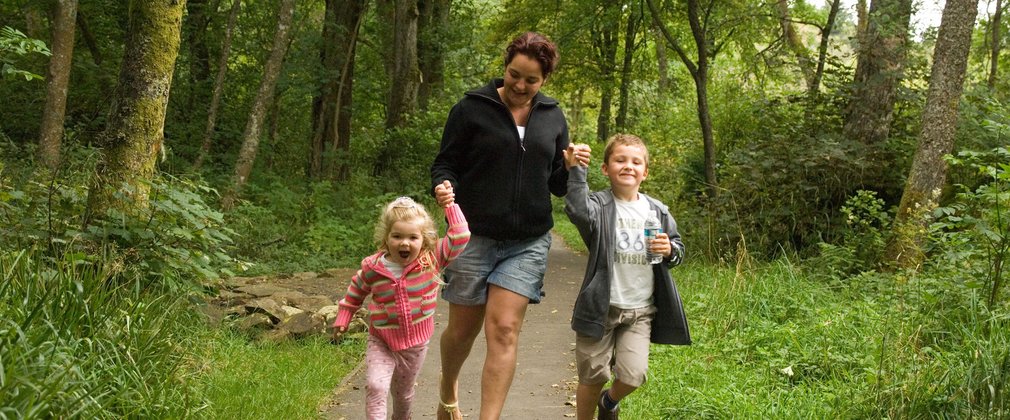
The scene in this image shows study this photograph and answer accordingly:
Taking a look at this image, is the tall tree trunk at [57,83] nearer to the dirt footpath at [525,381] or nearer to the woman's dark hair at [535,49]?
the dirt footpath at [525,381]

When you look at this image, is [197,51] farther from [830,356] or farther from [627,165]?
[627,165]

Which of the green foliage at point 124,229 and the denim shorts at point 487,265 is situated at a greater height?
the denim shorts at point 487,265

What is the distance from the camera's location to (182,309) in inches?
224

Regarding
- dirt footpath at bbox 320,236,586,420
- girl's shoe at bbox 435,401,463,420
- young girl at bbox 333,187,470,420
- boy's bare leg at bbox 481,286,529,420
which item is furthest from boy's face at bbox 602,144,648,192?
dirt footpath at bbox 320,236,586,420

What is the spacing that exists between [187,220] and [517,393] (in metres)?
2.79

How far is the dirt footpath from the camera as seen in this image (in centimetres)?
582

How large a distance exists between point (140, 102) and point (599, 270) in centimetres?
380

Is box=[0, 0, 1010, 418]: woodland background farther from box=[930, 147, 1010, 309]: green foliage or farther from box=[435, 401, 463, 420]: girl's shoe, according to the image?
box=[435, 401, 463, 420]: girl's shoe

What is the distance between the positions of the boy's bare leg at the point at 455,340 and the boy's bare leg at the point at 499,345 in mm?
195

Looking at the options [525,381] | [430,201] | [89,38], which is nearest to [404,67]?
[430,201]

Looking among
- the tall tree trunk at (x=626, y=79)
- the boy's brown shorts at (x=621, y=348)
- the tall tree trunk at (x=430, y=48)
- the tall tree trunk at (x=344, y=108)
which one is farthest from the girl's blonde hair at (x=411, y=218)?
the tall tree trunk at (x=626, y=79)

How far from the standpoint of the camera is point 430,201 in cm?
1748

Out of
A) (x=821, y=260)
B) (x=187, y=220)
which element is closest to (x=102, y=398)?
(x=187, y=220)

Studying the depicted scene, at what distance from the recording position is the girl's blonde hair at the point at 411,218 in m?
4.45
